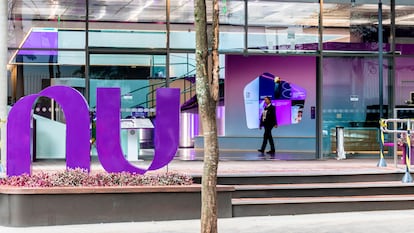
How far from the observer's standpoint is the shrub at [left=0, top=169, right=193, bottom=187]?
10500mm

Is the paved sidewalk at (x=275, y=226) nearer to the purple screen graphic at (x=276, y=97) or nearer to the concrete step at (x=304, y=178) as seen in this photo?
the concrete step at (x=304, y=178)

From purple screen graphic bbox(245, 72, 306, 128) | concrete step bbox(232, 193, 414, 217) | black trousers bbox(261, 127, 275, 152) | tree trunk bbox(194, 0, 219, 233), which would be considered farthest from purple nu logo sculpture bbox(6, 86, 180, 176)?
purple screen graphic bbox(245, 72, 306, 128)

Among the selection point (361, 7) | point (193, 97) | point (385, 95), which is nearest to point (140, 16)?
point (193, 97)

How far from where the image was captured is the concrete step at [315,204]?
11.3m

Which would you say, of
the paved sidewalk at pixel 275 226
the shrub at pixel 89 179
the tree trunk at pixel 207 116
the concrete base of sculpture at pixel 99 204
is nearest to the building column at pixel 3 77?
the shrub at pixel 89 179

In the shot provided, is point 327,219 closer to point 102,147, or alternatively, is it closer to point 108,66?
point 102,147

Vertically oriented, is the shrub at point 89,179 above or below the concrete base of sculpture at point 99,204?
above

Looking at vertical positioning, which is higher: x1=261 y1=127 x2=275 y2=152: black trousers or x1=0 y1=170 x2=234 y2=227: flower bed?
x1=261 y1=127 x2=275 y2=152: black trousers

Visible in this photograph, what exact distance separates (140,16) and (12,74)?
386 cm

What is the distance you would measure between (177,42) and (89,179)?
7.38 m

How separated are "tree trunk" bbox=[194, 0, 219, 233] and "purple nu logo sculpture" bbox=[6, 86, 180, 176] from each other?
3.81 meters

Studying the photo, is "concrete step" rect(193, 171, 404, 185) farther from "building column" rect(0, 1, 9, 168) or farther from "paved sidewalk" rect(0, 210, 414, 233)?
"building column" rect(0, 1, 9, 168)

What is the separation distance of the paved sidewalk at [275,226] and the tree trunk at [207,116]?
8.45 ft

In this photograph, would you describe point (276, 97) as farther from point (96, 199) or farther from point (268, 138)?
point (96, 199)
